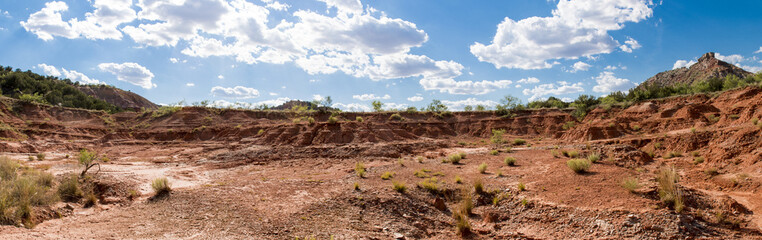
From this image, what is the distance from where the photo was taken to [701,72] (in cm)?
7075

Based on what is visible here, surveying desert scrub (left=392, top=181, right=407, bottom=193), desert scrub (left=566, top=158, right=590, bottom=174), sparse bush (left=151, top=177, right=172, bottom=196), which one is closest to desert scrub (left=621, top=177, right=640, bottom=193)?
desert scrub (left=566, top=158, right=590, bottom=174)

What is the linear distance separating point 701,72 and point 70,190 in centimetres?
9639

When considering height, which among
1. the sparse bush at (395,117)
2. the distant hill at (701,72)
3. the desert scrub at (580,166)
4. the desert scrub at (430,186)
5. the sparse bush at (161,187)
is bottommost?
the desert scrub at (430,186)

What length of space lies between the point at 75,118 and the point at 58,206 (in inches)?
1219

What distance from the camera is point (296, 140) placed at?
2672cm

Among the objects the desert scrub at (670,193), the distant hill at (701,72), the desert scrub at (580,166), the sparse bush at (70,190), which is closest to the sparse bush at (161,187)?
the sparse bush at (70,190)

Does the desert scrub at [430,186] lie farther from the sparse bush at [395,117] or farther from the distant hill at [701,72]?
the distant hill at [701,72]

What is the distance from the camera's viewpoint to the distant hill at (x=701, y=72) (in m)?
66.4

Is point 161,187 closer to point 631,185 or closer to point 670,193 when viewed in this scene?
point 631,185

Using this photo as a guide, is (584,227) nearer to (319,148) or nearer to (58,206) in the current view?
(58,206)

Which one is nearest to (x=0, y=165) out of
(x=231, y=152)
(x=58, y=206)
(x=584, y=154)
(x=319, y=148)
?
(x=58, y=206)

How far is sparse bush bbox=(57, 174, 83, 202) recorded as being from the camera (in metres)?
10.5

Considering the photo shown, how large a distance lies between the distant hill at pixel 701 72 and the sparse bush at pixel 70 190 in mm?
82357

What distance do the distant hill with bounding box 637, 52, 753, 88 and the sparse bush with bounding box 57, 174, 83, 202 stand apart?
82357mm
